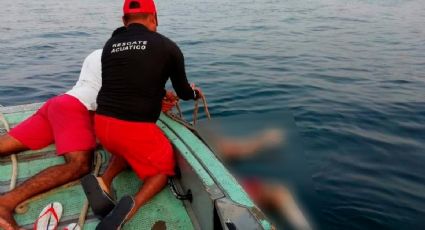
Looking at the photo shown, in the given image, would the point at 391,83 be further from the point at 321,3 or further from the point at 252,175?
the point at 321,3

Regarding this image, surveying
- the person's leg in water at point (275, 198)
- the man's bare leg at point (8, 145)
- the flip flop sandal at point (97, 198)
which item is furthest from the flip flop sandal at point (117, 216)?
the man's bare leg at point (8, 145)

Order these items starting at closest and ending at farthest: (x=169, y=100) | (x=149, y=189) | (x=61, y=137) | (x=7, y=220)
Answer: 1. (x=7, y=220)
2. (x=149, y=189)
3. (x=61, y=137)
4. (x=169, y=100)

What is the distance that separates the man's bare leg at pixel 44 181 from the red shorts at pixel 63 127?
0.10 meters

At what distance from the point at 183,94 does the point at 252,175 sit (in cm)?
108

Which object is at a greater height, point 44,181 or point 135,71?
point 135,71

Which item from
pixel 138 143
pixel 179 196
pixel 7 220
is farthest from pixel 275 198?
pixel 7 220

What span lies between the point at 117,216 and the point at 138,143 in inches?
28.5

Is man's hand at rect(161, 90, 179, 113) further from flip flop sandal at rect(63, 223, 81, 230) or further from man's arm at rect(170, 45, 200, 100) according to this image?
flip flop sandal at rect(63, 223, 81, 230)

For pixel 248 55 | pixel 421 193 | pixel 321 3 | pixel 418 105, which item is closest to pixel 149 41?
pixel 421 193

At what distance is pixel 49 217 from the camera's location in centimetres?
306

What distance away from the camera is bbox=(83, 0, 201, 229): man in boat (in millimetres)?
3350

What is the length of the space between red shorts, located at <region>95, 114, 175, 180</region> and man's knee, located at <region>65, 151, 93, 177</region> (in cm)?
30

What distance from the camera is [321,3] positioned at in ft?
87.8

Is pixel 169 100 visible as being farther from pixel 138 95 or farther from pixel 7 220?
pixel 7 220
